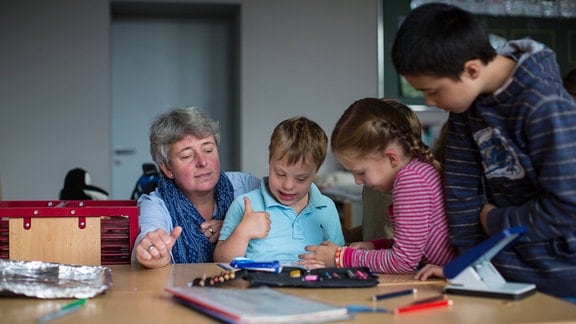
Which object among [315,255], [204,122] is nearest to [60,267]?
[315,255]

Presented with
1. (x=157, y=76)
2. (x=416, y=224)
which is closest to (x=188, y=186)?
(x=416, y=224)

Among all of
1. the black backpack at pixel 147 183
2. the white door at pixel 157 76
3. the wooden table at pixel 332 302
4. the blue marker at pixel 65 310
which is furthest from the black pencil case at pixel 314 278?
the white door at pixel 157 76

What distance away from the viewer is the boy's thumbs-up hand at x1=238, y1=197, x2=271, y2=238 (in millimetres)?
2002

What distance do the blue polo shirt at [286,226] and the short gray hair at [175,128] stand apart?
0.31m

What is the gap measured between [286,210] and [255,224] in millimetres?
183

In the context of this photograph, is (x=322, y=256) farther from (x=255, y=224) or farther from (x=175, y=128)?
(x=175, y=128)

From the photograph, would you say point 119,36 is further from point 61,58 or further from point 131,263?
point 131,263

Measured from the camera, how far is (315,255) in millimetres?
1852

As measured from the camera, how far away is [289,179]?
2.08 meters

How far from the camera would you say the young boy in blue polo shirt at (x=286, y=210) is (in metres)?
2.03

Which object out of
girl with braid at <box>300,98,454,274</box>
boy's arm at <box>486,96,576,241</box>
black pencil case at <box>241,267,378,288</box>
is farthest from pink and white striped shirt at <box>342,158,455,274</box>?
boy's arm at <box>486,96,576,241</box>

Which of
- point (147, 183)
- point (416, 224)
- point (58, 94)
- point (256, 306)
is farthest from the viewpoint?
point (58, 94)

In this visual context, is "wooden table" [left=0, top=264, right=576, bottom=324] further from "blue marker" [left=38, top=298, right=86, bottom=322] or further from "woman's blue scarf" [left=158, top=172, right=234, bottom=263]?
"woman's blue scarf" [left=158, top=172, right=234, bottom=263]

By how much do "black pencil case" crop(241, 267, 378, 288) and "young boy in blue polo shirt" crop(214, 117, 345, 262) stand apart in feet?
1.32
